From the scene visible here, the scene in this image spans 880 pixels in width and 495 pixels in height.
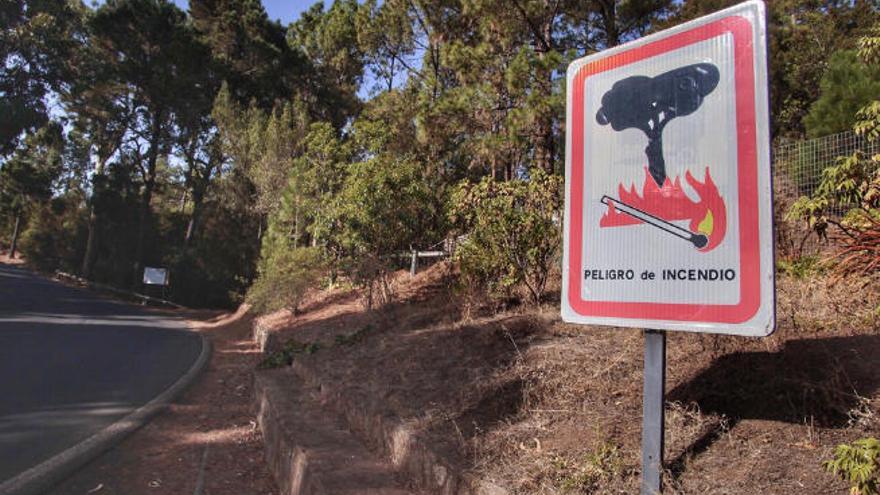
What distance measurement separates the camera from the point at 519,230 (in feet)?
25.0

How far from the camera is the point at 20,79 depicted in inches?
1507

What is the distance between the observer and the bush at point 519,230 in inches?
295

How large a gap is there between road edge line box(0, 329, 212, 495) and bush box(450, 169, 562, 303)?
4492 millimetres

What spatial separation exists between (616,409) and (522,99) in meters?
8.73

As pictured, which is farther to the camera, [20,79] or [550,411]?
[20,79]

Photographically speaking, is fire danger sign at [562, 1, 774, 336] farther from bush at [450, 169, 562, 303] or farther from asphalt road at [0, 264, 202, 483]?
asphalt road at [0, 264, 202, 483]

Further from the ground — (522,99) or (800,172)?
(522,99)

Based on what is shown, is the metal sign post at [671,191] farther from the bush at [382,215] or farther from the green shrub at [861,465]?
the bush at [382,215]

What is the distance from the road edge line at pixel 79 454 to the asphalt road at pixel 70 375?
124mm

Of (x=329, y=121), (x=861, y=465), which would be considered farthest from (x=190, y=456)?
(x=329, y=121)

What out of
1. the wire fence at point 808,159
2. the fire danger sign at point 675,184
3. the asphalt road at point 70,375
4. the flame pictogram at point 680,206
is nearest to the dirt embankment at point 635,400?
the fire danger sign at point 675,184

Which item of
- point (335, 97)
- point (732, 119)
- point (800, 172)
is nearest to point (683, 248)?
point (732, 119)

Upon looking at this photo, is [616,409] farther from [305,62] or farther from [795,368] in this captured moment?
[305,62]

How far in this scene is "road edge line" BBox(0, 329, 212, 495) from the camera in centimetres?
507
